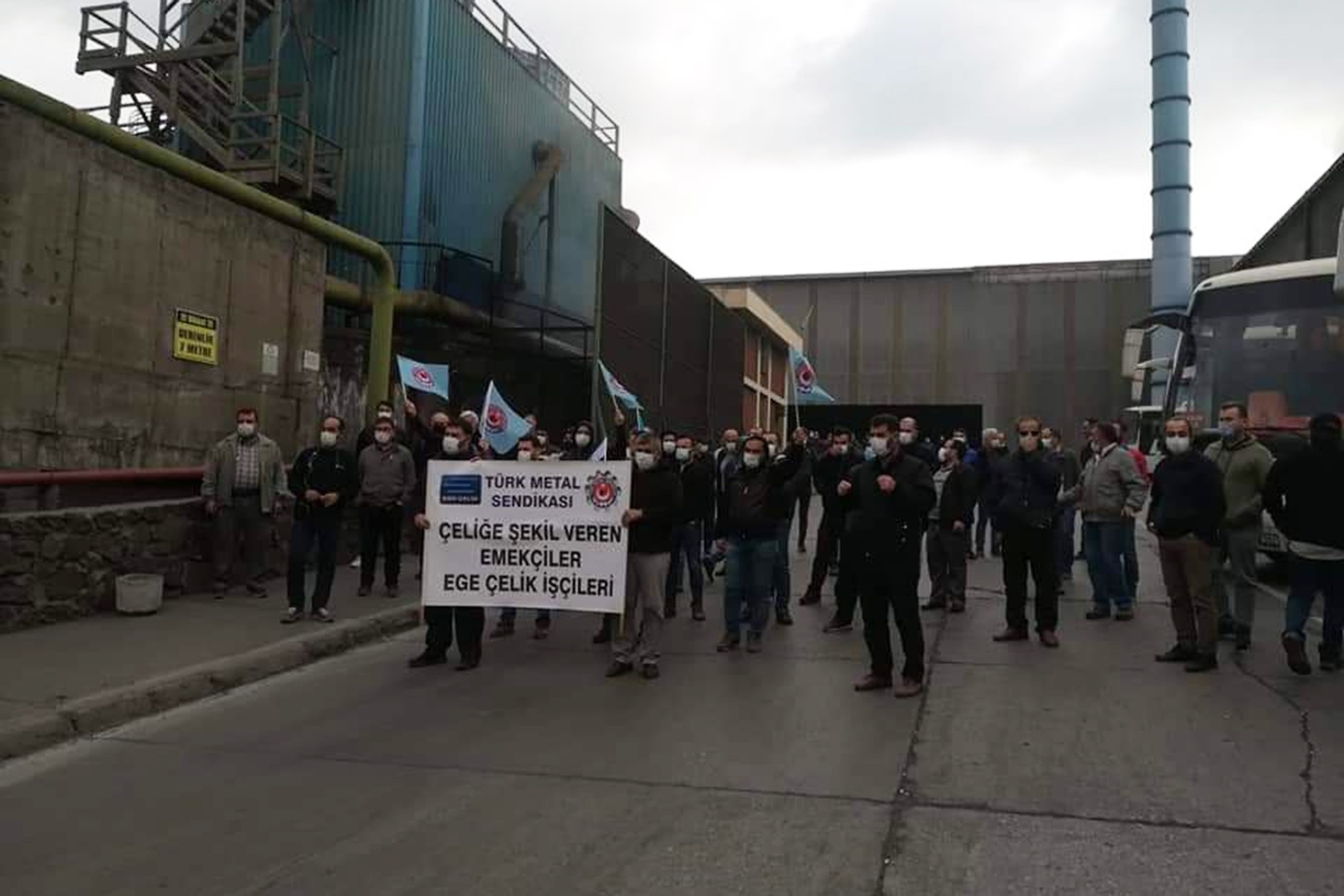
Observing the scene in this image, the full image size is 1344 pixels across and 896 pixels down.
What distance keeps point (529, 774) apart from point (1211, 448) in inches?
248

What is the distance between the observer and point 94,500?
911 centimetres

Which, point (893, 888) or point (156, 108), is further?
point (156, 108)

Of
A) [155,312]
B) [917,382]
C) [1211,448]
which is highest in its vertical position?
[917,382]

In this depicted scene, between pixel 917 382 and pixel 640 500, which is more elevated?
pixel 917 382

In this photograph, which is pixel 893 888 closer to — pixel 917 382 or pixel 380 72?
pixel 380 72

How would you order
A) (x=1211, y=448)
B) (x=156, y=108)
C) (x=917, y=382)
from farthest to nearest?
(x=917, y=382)
(x=156, y=108)
(x=1211, y=448)

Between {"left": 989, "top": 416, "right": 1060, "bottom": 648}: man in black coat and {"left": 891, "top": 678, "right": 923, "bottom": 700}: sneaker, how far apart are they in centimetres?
190

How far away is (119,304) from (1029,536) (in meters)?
8.29

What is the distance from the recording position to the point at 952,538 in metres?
9.67

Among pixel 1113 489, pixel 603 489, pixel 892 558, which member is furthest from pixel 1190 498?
pixel 603 489

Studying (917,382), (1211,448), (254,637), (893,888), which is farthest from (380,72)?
(917,382)

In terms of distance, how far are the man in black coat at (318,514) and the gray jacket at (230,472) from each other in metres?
0.77

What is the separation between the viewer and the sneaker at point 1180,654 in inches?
285

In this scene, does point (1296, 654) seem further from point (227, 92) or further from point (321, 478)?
point (227, 92)
